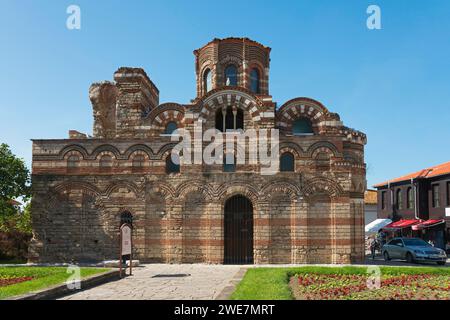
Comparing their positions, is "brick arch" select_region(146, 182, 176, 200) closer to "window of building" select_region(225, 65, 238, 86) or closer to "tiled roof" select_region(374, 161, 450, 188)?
"window of building" select_region(225, 65, 238, 86)

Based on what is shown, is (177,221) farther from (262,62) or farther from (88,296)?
(262,62)

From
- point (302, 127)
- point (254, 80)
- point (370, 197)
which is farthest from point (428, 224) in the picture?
point (370, 197)

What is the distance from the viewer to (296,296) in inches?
424

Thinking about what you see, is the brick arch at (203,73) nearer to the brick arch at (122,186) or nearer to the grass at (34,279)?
the brick arch at (122,186)

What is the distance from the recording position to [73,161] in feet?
72.1

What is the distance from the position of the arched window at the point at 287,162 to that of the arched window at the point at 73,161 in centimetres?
967

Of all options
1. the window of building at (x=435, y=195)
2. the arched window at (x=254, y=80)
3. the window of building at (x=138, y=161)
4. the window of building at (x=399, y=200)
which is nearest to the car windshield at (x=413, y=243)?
the window of building at (x=435, y=195)

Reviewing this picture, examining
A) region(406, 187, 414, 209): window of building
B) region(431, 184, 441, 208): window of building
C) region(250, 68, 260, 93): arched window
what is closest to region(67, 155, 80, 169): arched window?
region(250, 68, 260, 93): arched window

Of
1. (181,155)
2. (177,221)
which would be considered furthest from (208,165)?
(177,221)

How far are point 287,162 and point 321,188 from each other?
200 cm

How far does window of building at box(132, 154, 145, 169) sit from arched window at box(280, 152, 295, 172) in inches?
258

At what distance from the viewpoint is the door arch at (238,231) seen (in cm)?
2100
